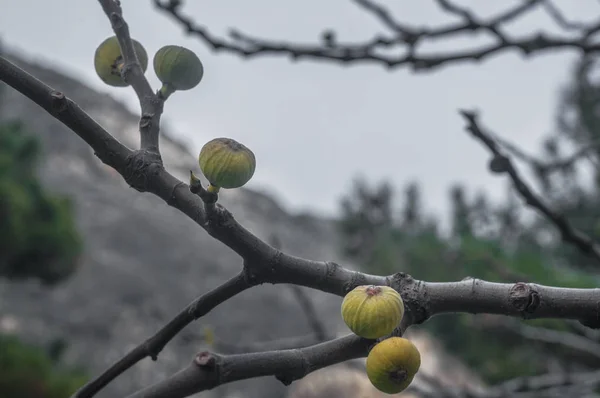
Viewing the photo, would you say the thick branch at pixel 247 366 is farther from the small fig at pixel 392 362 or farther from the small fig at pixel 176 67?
the small fig at pixel 176 67

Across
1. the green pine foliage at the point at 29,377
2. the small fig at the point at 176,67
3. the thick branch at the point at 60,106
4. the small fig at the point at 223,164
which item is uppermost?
the small fig at the point at 176,67

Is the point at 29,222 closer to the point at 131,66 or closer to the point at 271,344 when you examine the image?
the point at 271,344

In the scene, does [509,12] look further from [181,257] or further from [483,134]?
[181,257]

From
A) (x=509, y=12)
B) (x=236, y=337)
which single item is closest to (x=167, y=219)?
(x=236, y=337)

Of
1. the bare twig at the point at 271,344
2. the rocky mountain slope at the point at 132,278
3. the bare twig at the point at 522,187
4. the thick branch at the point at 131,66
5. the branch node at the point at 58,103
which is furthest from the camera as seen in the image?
the rocky mountain slope at the point at 132,278

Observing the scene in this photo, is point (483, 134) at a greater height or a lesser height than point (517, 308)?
greater

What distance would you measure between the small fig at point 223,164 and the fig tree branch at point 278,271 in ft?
0.06

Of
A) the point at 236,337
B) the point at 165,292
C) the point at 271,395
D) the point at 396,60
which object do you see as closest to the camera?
the point at 396,60

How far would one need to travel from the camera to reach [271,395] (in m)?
5.32

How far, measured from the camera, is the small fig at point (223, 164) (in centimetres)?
40

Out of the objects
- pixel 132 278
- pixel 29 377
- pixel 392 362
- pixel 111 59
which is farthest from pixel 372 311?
pixel 132 278

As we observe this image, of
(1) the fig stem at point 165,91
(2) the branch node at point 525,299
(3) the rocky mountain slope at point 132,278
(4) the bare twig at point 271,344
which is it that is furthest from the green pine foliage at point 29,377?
(2) the branch node at point 525,299

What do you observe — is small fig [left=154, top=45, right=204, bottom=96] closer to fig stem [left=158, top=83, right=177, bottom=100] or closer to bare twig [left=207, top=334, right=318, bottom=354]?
fig stem [left=158, top=83, right=177, bottom=100]

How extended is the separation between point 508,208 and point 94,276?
17.4ft
